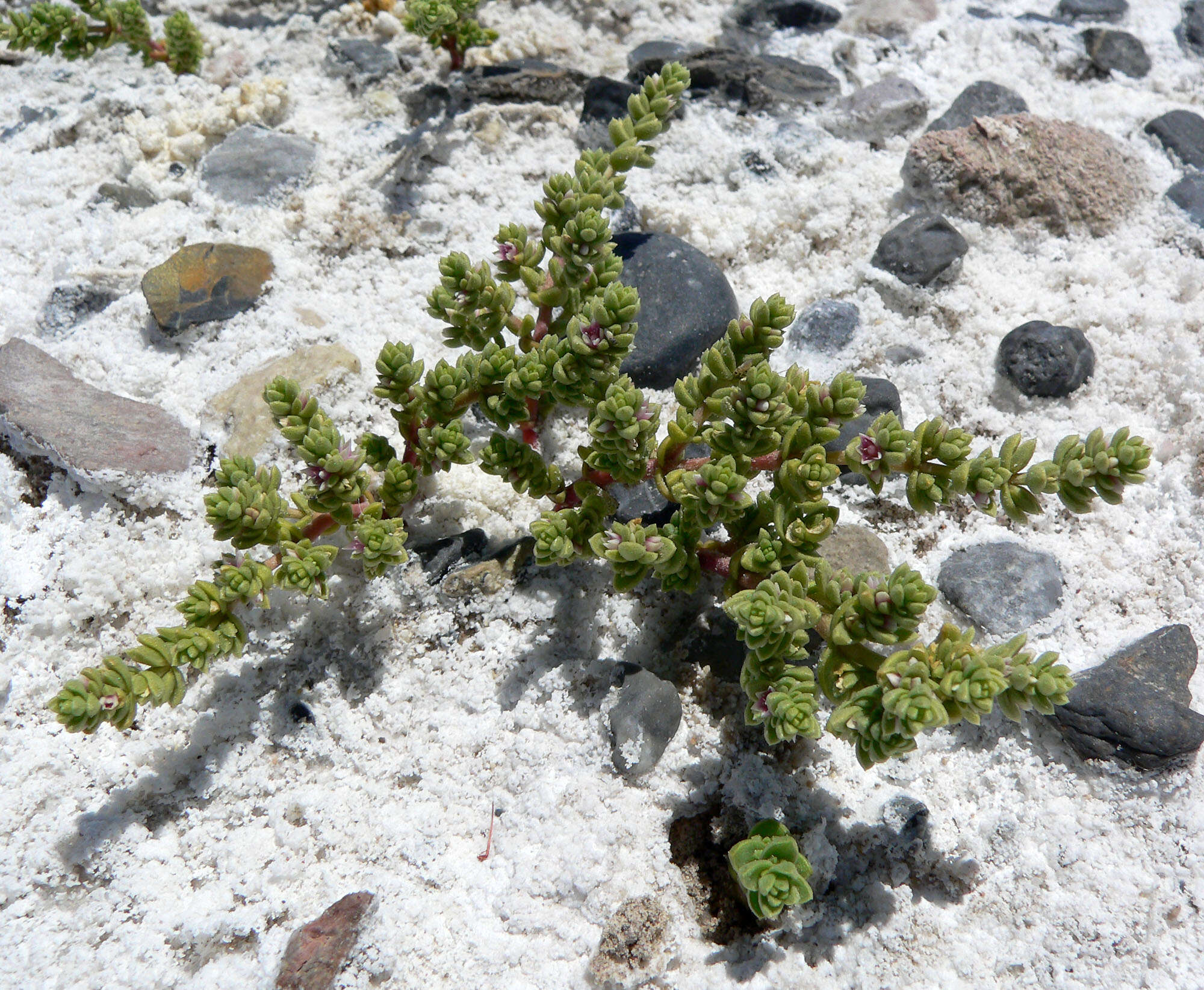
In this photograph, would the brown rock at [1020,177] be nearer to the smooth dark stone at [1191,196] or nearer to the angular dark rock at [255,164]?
the smooth dark stone at [1191,196]

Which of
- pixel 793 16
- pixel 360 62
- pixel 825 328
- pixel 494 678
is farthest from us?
pixel 793 16

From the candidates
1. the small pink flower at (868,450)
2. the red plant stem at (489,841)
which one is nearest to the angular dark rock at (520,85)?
the small pink flower at (868,450)

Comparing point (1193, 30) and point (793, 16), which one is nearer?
point (1193, 30)

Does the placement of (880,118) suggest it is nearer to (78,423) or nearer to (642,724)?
(642,724)

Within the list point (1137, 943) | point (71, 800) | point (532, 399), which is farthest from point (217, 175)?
point (1137, 943)

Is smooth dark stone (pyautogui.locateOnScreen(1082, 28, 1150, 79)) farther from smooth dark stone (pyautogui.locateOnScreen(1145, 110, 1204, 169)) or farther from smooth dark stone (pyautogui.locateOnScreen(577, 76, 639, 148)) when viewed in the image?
smooth dark stone (pyautogui.locateOnScreen(577, 76, 639, 148))

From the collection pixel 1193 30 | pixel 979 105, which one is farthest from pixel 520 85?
pixel 1193 30
